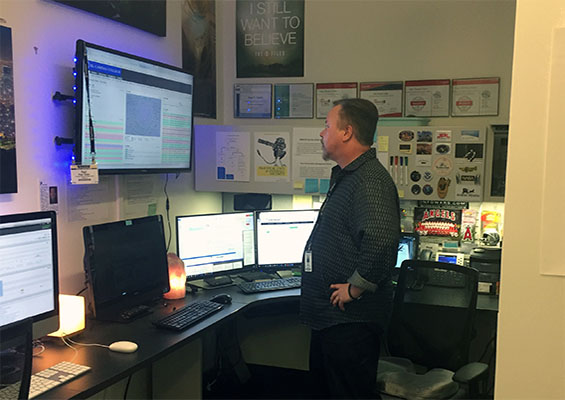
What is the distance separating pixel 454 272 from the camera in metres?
2.48

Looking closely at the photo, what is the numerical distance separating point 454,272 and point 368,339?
57cm

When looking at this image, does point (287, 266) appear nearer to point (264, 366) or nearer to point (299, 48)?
point (264, 366)

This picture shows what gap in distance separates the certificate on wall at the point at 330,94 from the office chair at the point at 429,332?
4.07 feet

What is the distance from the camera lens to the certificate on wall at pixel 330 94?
335 cm

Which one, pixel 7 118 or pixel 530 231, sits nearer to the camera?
pixel 530 231

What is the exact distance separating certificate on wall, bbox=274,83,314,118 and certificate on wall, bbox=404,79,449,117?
61 centimetres

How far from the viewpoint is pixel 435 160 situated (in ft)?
9.80

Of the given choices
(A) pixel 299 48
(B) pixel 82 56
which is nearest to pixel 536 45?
(B) pixel 82 56

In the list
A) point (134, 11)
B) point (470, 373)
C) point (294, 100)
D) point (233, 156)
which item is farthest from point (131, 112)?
point (470, 373)

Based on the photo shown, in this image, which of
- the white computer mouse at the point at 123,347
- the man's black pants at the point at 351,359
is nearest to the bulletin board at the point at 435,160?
the man's black pants at the point at 351,359

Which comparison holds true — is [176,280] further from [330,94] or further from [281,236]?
[330,94]

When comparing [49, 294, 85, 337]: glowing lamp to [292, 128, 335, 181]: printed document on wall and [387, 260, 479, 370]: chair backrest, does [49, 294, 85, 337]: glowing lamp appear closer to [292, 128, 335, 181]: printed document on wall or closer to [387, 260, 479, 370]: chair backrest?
[387, 260, 479, 370]: chair backrest

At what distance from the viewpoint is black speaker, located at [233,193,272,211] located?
3.39 meters

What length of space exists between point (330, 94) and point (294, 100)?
0.24 metres
